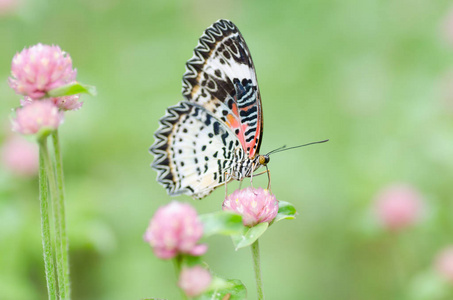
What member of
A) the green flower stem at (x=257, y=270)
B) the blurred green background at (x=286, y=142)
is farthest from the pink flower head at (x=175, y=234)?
the blurred green background at (x=286, y=142)

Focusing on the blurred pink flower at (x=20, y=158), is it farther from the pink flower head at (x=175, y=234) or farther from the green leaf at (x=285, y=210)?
the pink flower head at (x=175, y=234)

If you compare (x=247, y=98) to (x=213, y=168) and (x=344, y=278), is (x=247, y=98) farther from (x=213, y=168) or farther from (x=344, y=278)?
(x=344, y=278)

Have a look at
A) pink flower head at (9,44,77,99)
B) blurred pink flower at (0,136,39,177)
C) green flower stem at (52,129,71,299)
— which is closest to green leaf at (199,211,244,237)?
green flower stem at (52,129,71,299)

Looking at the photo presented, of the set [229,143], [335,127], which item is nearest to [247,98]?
[229,143]

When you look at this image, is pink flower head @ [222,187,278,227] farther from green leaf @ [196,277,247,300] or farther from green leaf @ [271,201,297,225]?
green leaf @ [196,277,247,300]

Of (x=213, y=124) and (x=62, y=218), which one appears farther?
(x=213, y=124)

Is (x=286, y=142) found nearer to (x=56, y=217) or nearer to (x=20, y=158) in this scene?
(x=20, y=158)

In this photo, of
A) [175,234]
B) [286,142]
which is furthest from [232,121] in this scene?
[286,142]
